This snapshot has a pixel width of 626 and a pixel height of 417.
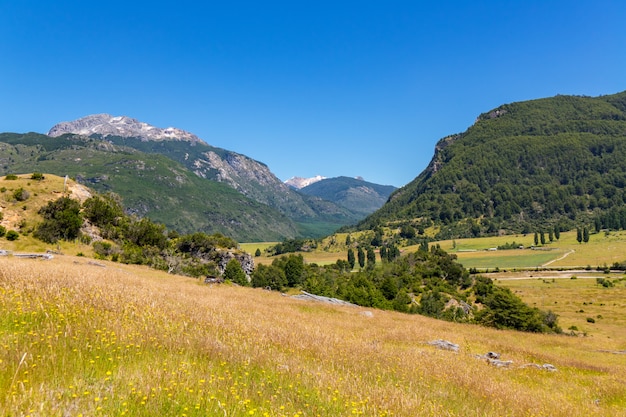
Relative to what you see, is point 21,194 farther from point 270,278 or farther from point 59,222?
point 270,278

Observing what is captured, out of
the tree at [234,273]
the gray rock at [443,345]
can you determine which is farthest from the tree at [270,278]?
the gray rock at [443,345]

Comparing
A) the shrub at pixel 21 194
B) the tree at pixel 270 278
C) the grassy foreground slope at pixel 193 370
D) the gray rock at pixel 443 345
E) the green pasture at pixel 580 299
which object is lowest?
the green pasture at pixel 580 299

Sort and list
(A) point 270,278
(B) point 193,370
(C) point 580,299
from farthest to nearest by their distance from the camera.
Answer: (C) point 580,299 < (A) point 270,278 < (B) point 193,370

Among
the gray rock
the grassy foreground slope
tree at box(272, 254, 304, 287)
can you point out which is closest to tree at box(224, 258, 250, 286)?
tree at box(272, 254, 304, 287)

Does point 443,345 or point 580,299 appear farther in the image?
point 580,299

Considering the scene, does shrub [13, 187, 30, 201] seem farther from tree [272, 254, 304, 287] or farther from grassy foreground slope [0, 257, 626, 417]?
grassy foreground slope [0, 257, 626, 417]

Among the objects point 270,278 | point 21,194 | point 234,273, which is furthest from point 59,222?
point 270,278

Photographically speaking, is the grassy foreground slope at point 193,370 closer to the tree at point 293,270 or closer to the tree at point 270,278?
the tree at point 270,278

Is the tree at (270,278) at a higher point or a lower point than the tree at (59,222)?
lower

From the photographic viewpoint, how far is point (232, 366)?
27.1 ft

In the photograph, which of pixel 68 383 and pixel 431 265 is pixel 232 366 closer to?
pixel 68 383

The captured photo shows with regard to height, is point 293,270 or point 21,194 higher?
point 21,194

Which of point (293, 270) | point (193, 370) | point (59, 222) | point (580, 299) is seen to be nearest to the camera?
point (193, 370)

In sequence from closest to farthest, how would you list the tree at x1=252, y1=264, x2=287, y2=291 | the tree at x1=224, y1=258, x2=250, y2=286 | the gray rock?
the gray rock, the tree at x1=224, y1=258, x2=250, y2=286, the tree at x1=252, y1=264, x2=287, y2=291
